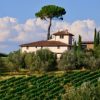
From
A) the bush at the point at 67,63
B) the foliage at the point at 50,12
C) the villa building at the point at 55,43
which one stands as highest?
the foliage at the point at 50,12

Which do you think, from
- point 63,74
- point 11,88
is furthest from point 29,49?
point 11,88

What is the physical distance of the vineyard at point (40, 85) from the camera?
46916 millimetres

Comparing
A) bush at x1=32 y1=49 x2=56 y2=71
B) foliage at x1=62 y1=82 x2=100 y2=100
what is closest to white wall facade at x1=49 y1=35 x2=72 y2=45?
bush at x1=32 y1=49 x2=56 y2=71

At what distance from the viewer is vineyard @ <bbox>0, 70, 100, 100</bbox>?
154ft

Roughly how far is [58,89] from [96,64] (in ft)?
60.2

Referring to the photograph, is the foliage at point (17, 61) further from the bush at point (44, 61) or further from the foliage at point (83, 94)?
the foliage at point (83, 94)

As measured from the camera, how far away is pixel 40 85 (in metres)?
54.8

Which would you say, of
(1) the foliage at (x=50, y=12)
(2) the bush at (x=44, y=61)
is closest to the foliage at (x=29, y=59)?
(2) the bush at (x=44, y=61)

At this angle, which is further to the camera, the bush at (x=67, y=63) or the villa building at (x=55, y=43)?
the villa building at (x=55, y=43)

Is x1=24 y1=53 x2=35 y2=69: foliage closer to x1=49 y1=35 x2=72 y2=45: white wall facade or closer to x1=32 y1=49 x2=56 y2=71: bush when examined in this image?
x1=32 y1=49 x2=56 y2=71: bush

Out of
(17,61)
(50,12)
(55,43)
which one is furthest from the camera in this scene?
(50,12)

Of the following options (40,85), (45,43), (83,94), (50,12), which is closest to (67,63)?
(40,85)

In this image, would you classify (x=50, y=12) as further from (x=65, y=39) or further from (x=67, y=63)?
(x=67, y=63)

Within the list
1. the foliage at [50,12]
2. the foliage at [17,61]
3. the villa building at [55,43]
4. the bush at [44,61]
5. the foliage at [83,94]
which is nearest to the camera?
the foliage at [83,94]
